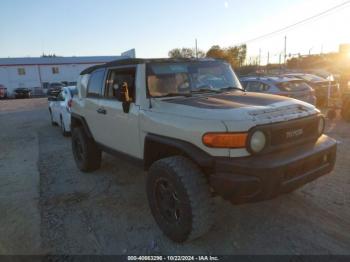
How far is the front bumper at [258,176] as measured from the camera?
2719mm

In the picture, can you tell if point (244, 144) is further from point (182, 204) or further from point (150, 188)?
point (150, 188)

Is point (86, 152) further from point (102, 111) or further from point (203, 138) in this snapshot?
point (203, 138)

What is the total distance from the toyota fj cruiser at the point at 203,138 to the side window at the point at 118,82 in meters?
0.02

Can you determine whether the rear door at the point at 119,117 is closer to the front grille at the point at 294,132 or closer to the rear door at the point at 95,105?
the rear door at the point at 95,105

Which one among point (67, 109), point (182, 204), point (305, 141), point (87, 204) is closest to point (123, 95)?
point (182, 204)

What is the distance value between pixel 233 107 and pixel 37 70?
52068 millimetres

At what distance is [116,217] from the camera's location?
3.91 metres

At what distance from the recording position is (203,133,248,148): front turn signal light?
2811mm

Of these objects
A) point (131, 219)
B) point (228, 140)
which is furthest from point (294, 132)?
point (131, 219)

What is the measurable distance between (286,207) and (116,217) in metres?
2.24

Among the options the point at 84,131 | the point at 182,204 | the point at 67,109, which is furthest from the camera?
the point at 67,109

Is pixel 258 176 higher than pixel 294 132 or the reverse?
the reverse

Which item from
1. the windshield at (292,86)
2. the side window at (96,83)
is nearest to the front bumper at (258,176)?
the side window at (96,83)

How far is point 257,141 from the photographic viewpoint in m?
2.85
